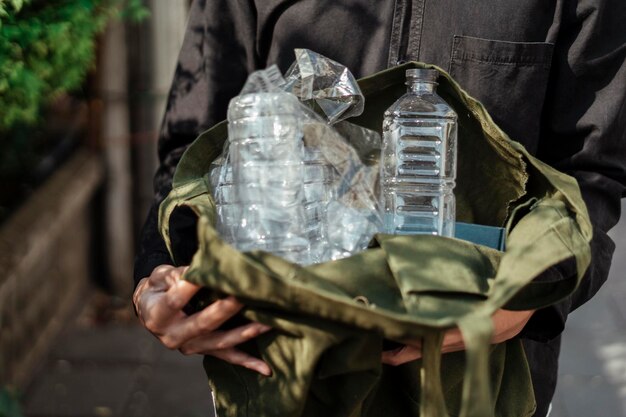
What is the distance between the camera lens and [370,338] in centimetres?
163

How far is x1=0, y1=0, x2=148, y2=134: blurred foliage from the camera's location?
2.78m

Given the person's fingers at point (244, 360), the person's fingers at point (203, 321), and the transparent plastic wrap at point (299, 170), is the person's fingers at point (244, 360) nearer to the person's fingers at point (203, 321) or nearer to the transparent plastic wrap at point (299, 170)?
the person's fingers at point (203, 321)

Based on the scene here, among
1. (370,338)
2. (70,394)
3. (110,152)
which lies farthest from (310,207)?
(110,152)

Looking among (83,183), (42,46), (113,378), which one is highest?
(42,46)

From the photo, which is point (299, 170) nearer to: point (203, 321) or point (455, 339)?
point (203, 321)

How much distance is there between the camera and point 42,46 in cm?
356

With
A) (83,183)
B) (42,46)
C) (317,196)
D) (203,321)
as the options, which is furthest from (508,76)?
(83,183)

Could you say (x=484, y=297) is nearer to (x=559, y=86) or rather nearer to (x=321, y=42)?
(x=559, y=86)

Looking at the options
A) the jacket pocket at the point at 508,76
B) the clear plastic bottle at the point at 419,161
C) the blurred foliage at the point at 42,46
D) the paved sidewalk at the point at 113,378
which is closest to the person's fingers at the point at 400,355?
the clear plastic bottle at the point at 419,161

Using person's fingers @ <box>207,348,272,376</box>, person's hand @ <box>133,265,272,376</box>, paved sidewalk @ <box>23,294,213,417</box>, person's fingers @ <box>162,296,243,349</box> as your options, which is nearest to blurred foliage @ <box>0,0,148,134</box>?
person's hand @ <box>133,265,272,376</box>

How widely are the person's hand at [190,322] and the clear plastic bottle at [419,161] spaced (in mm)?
418

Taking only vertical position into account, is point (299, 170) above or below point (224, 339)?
above

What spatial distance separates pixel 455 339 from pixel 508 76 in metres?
0.79

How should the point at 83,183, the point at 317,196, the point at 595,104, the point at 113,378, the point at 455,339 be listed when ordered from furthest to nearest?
1. the point at 83,183
2. the point at 113,378
3. the point at 595,104
4. the point at 317,196
5. the point at 455,339
